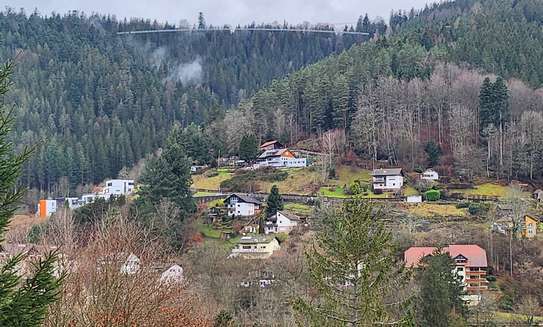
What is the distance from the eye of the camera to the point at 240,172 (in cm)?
5441

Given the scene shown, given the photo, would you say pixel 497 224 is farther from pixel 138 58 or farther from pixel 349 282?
pixel 138 58

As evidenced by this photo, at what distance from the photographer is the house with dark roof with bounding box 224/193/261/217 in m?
45.0

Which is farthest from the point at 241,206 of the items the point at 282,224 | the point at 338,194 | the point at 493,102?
the point at 493,102

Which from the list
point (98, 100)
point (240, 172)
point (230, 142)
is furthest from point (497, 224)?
point (98, 100)

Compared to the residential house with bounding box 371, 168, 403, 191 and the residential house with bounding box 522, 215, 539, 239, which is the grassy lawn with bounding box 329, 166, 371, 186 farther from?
the residential house with bounding box 522, 215, 539, 239

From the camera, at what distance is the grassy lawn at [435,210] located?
42406 millimetres

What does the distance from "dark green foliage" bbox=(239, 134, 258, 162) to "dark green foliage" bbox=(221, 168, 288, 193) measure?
196 centimetres

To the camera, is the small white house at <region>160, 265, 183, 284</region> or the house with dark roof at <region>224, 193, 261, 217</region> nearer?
the small white house at <region>160, 265, 183, 284</region>

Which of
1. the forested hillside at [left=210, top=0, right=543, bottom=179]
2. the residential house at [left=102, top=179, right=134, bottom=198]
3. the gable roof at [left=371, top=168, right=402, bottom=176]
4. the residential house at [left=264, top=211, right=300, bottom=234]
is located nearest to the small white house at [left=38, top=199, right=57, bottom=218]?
the residential house at [left=102, top=179, right=134, bottom=198]

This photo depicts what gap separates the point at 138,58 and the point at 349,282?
133247 mm

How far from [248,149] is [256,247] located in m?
18.4

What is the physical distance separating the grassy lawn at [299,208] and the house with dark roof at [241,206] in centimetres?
203

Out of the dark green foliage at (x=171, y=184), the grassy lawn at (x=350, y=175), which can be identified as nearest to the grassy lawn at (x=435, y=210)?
the grassy lawn at (x=350, y=175)

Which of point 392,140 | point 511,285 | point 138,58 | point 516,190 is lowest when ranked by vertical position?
point 511,285
